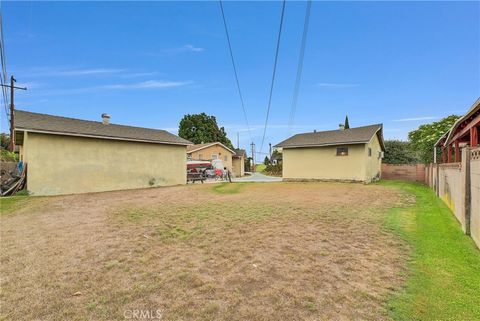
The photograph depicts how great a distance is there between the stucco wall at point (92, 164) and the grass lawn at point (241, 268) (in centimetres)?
584

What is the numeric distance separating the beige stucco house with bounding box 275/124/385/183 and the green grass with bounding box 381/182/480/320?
12.5 metres

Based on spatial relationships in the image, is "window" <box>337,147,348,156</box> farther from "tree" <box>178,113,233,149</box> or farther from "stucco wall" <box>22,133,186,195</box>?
"tree" <box>178,113,233,149</box>

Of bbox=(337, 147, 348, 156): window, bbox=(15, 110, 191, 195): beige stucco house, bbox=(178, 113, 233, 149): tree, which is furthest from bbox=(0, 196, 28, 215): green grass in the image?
bbox=(178, 113, 233, 149): tree

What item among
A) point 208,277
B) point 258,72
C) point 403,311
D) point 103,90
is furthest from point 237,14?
point 103,90

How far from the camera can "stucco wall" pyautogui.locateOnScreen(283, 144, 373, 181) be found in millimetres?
18562

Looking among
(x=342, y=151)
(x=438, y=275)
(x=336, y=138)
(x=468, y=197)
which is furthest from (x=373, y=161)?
(x=438, y=275)

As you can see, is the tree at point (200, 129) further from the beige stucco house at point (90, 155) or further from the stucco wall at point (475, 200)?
the stucco wall at point (475, 200)

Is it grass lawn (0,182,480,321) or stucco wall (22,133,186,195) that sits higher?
stucco wall (22,133,186,195)

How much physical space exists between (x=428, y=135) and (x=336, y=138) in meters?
16.4

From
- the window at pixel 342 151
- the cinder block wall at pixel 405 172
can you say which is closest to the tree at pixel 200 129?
the window at pixel 342 151

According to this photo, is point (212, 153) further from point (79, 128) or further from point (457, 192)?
point (457, 192)

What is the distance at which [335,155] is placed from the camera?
19.9 meters

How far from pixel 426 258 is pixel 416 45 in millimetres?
14444

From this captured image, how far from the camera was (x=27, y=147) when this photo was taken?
11.9 m
